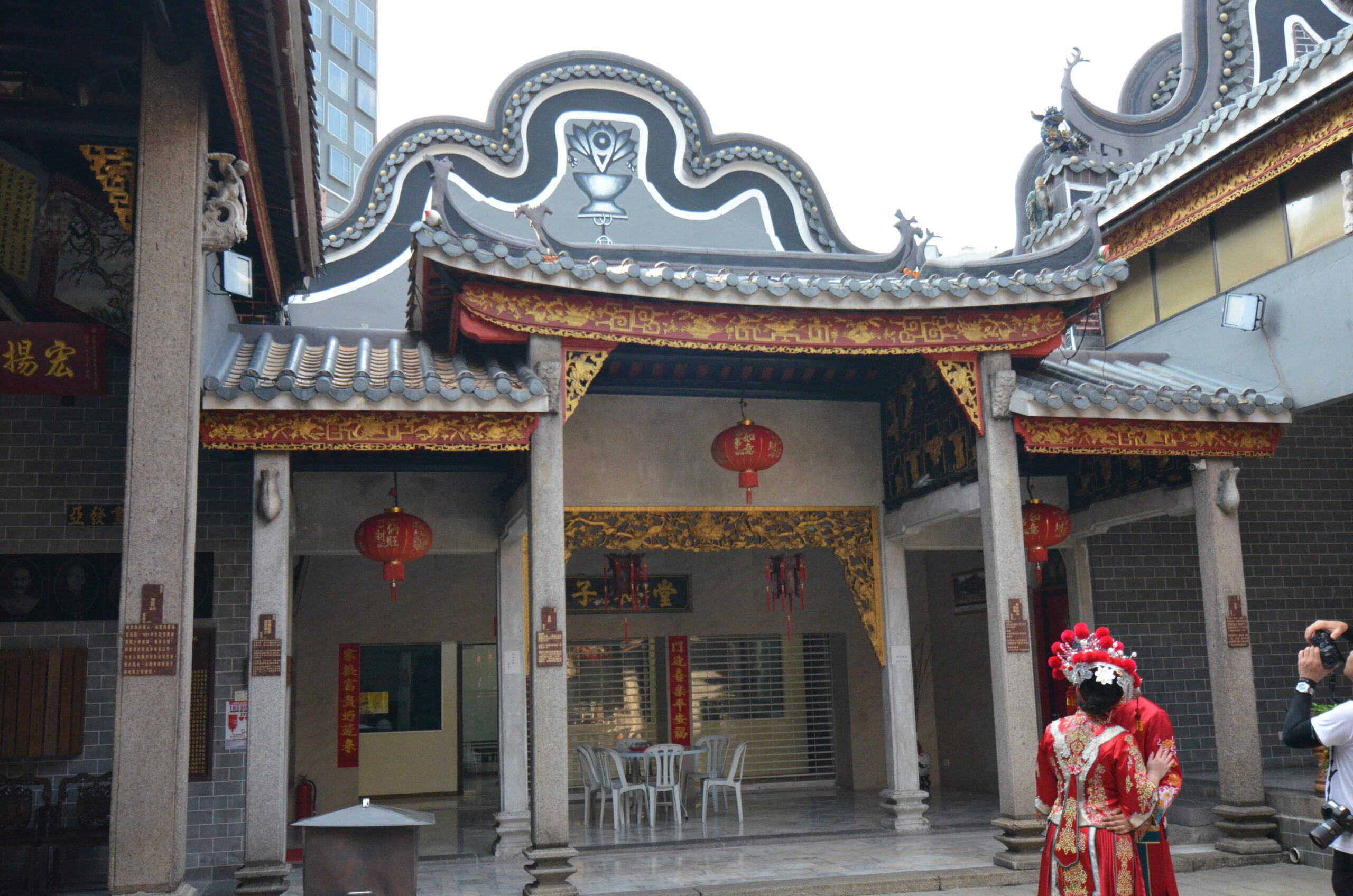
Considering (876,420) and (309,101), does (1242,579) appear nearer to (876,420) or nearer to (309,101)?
(876,420)

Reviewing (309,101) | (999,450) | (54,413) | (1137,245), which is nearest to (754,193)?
(1137,245)

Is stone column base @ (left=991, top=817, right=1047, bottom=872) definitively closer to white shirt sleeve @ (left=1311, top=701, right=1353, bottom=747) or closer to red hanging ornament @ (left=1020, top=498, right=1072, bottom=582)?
red hanging ornament @ (left=1020, top=498, right=1072, bottom=582)

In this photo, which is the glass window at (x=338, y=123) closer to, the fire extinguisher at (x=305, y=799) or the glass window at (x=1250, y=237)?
the fire extinguisher at (x=305, y=799)

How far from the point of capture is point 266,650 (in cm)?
659

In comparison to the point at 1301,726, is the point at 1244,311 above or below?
above

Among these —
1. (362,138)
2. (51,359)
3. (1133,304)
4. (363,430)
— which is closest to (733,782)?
(363,430)

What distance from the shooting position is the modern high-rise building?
3744 cm

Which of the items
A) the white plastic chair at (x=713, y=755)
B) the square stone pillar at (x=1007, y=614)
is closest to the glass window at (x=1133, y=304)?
the square stone pillar at (x=1007, y=614)

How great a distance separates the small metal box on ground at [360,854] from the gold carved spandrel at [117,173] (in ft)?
9.87

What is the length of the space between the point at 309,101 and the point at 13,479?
3.23 metres

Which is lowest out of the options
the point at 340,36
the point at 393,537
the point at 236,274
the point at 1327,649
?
the point at 1327,649

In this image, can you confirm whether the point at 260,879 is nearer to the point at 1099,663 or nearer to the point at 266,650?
the point at 266,650

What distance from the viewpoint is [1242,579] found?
798 cm

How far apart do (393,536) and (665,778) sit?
3.83 m
